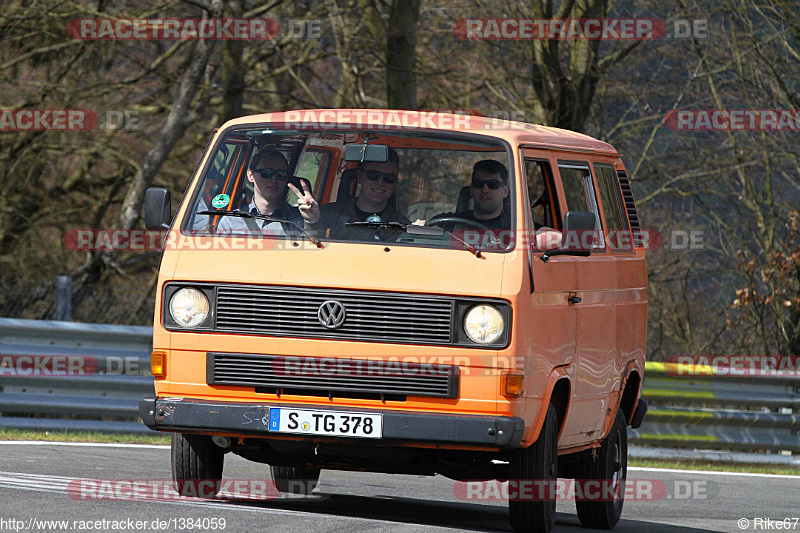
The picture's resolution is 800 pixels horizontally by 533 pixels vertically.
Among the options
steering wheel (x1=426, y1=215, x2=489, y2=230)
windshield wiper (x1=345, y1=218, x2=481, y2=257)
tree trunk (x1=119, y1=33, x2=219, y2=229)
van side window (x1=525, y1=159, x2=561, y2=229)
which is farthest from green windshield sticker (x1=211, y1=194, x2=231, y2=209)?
tree trunk (x1=119, y1=33, x2=219, y2=229)

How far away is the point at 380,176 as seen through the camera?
308 inches

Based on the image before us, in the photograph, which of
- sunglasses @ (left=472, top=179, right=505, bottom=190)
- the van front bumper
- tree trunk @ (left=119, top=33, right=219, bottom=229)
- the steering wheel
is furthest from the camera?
tree trunk @ (left=119, top=33, right=219, bottom=229)

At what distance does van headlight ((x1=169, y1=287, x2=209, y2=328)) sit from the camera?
720 cm

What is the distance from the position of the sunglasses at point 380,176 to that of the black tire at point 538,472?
5.07 ft

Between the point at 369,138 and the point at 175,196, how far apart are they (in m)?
15.1

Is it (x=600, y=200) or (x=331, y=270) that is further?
(x=600, y=200)

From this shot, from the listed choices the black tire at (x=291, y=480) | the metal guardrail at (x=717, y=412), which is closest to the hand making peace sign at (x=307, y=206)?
the black tire at (x=291, y=480)

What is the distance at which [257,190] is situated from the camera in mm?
7797

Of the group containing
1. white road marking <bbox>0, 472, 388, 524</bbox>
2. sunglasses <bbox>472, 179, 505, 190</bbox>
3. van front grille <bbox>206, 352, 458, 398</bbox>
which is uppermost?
sunglasses <bbox>472, 179, 505, 190</bbox>

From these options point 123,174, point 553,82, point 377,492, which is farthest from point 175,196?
point 377,492

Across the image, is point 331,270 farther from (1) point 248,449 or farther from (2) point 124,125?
(2) point 124,125

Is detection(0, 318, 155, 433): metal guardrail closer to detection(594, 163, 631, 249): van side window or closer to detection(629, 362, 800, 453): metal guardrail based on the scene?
detection(629, 362, 800, 453): metal guardrail

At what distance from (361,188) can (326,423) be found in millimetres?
1482

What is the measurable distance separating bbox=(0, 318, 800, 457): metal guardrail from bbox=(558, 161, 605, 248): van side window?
20.4 ft
